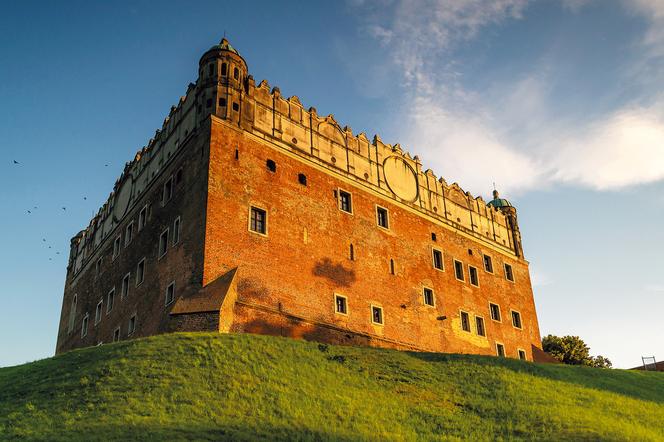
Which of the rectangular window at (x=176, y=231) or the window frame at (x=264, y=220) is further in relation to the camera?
the rectangular window at (x=176, y=231)

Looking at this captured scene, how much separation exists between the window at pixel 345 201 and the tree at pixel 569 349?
26.6 m

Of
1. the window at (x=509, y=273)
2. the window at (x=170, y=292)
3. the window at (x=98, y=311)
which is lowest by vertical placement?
the window at (x=170, y=292)

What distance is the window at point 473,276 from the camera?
134 ft

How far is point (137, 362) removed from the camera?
22.4 metres

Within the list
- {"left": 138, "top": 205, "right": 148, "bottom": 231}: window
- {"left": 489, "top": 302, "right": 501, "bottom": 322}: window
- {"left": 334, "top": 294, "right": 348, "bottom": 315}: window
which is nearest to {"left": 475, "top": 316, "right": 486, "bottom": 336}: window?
{"left": 489, "top": 302, "right": 501, "bottom": 322}: window

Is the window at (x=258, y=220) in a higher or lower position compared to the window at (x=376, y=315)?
higher

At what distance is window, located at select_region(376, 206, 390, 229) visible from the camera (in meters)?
37.4

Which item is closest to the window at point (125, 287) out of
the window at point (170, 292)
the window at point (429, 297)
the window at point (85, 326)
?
the window at point (85, 326)

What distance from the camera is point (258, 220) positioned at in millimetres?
31406

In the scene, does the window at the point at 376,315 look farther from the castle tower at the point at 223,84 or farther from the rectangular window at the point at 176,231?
the castle tower at the point at 223,84

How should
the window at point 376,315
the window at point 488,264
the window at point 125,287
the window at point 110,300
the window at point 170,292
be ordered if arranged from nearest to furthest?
the window at point 170,292
the window at point 376,315
the window at point 125,287
the window at point 110,300
the window at point 488,264

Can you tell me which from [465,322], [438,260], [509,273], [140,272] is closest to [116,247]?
[140,272]

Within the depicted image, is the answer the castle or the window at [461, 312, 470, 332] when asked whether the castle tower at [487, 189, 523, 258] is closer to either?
the castle

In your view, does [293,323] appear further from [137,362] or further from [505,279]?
[505,279]
